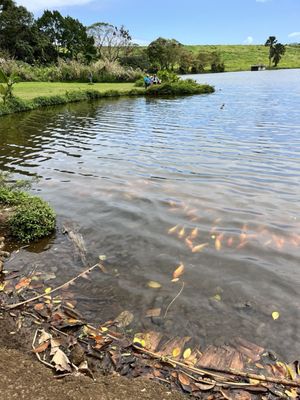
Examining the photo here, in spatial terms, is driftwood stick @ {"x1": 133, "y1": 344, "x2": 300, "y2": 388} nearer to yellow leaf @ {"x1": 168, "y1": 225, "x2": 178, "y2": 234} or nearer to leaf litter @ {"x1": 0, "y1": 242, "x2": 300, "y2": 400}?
leaf litter @ {"x1": 0, "y1": 242, "x2": 300, "y2": 400}

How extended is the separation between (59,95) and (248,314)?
30591mm

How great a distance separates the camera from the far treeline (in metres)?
50.1

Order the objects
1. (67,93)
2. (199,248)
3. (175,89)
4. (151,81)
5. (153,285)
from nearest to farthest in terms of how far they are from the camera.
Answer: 1. (153,285)
2. (199,248)
3. (67,93)
4. (175,89)
5. (151,81)


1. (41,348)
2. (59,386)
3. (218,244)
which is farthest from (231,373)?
(218,244)

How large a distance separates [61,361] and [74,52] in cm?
7135

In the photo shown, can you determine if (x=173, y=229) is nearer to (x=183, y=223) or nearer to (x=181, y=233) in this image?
(x=181, y=233)

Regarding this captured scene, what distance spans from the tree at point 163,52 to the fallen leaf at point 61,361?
79.0 meters

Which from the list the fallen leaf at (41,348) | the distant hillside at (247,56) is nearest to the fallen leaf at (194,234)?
the fallen leaf at (41,348)

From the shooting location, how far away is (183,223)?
7.72m

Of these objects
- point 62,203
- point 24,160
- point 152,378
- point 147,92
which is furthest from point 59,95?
point 152,378

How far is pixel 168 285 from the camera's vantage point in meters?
5.60

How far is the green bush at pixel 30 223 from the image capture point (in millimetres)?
7109

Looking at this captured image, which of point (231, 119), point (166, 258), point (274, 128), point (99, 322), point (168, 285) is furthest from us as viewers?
point (231, 119)

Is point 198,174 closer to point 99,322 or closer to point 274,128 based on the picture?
point 99,322
